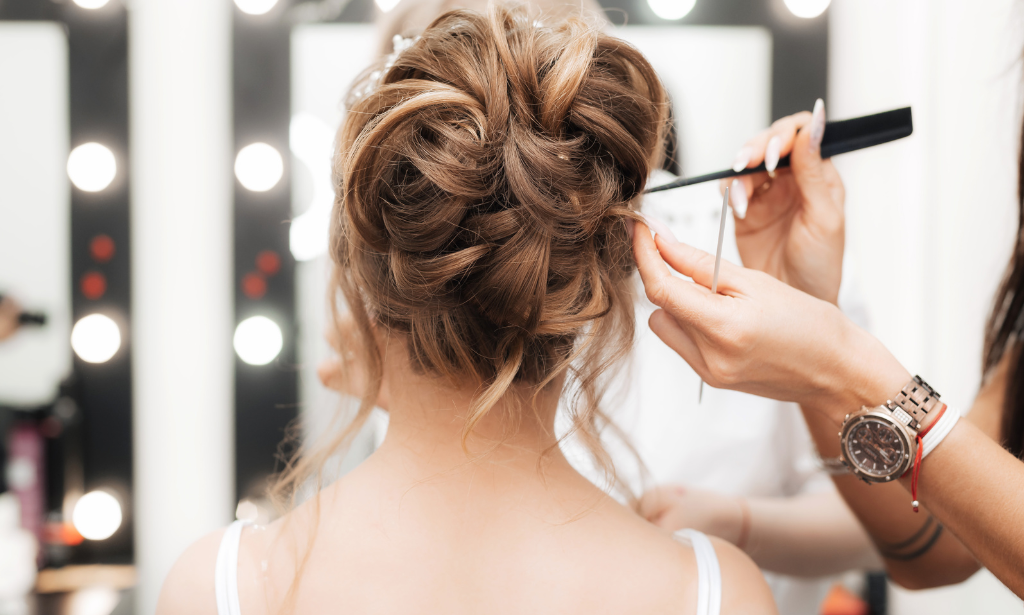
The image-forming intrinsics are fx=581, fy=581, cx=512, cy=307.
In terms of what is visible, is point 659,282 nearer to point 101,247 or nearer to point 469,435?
point 469,435

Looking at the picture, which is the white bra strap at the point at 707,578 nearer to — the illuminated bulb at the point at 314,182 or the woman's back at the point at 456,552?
the woman's back at the point at 456,552

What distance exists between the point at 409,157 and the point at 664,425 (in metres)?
0.77

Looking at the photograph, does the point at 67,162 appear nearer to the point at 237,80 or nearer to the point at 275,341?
the point at 237,80

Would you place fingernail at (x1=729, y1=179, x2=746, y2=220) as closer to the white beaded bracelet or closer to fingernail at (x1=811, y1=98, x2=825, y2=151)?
fingernail at (x1=811, y1=98, x2=825, y2=151)

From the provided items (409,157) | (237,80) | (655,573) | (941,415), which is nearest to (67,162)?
(237,80)

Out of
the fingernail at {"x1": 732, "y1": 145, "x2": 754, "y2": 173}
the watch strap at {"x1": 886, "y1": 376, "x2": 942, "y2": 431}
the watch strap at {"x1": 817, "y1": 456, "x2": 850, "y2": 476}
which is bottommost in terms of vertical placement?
the watch strap at {"x1": 817, "y1": 456, "x2": 850, "y2": 476}

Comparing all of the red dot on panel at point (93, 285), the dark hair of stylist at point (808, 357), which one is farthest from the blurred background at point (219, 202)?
the dark hair of stylist at point (808, 357)

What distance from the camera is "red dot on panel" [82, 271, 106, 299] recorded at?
3.52 feet

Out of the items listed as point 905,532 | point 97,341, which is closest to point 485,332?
point 905,532

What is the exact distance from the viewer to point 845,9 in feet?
3.67

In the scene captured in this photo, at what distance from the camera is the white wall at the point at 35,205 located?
3.43 ft

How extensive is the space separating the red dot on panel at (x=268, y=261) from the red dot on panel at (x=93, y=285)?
280 mm

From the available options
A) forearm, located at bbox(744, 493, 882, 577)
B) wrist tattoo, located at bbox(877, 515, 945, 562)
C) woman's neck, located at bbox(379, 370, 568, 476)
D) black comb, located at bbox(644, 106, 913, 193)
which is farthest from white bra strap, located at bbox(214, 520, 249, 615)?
wrist tattoo, located at bbox(877, 515, 945, 562)

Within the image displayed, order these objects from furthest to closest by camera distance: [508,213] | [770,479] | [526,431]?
[770,479] < [526,431] < [508,213]
